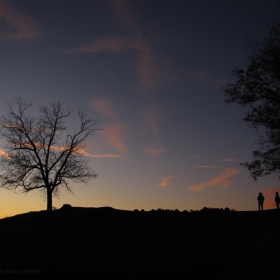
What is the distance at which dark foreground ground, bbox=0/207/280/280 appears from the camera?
1488 centimetres

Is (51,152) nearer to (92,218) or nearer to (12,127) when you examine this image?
(12,127)

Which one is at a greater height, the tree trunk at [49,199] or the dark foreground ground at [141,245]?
the tree trunk at [49,199]

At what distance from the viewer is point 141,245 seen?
18.0 m

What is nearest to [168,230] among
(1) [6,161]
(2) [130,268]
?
(2) [130,268]

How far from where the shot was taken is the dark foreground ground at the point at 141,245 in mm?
14883

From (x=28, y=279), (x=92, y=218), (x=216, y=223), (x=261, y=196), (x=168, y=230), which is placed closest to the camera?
(x=28, y=279)

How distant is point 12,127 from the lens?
106 feet

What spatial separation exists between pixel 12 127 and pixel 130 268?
2193cm

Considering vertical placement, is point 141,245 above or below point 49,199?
below

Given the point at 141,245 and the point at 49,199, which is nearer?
the point at 141,245

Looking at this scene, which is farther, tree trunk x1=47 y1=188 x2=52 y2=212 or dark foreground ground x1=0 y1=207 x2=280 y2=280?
tree trunk x1=47 y1=188 x2=52 y2=212

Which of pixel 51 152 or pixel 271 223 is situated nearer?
pixel 271 223

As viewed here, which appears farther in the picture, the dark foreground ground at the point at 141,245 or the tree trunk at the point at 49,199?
the tree trunk at the point at 49,199

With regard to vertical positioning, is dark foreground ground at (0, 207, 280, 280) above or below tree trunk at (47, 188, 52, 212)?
below
